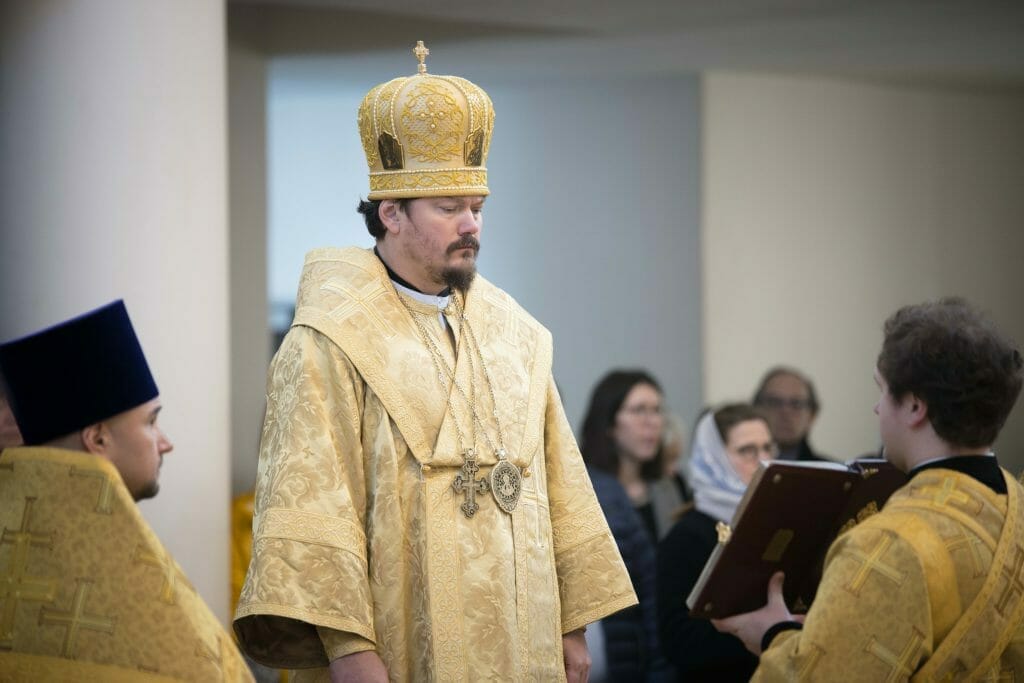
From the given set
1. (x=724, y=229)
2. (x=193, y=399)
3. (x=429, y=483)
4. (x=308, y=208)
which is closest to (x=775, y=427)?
(x=724, y=229)

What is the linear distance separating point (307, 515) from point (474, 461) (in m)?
0.43

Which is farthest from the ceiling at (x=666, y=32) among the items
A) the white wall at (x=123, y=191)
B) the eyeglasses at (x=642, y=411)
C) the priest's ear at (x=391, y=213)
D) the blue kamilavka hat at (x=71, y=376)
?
the blue kamilavka hat at (x=71, y=376)

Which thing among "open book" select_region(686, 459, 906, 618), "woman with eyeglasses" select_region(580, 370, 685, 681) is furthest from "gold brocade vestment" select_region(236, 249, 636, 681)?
"woman with eyeglasses" select_region(580, 370, 685, 681)

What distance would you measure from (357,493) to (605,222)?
21.5 ft

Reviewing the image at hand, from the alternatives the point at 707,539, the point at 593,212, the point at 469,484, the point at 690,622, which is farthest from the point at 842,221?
the point at 469,484

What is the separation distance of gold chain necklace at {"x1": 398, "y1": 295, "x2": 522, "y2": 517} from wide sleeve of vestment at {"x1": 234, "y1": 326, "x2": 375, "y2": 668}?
0.73 feet

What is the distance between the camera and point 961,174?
9.87 metres

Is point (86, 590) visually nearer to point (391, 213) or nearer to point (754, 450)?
point (391, 213)

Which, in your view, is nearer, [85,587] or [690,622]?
[85,587]

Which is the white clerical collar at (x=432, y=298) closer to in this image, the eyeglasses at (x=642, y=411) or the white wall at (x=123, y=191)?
the white wall at (x=123, y=191)

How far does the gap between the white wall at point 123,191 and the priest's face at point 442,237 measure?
5.55 ft

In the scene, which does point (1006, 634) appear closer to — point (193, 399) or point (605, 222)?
point (193, 399)

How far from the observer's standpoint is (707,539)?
4793 millimetres

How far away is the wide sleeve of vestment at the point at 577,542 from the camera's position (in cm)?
374
